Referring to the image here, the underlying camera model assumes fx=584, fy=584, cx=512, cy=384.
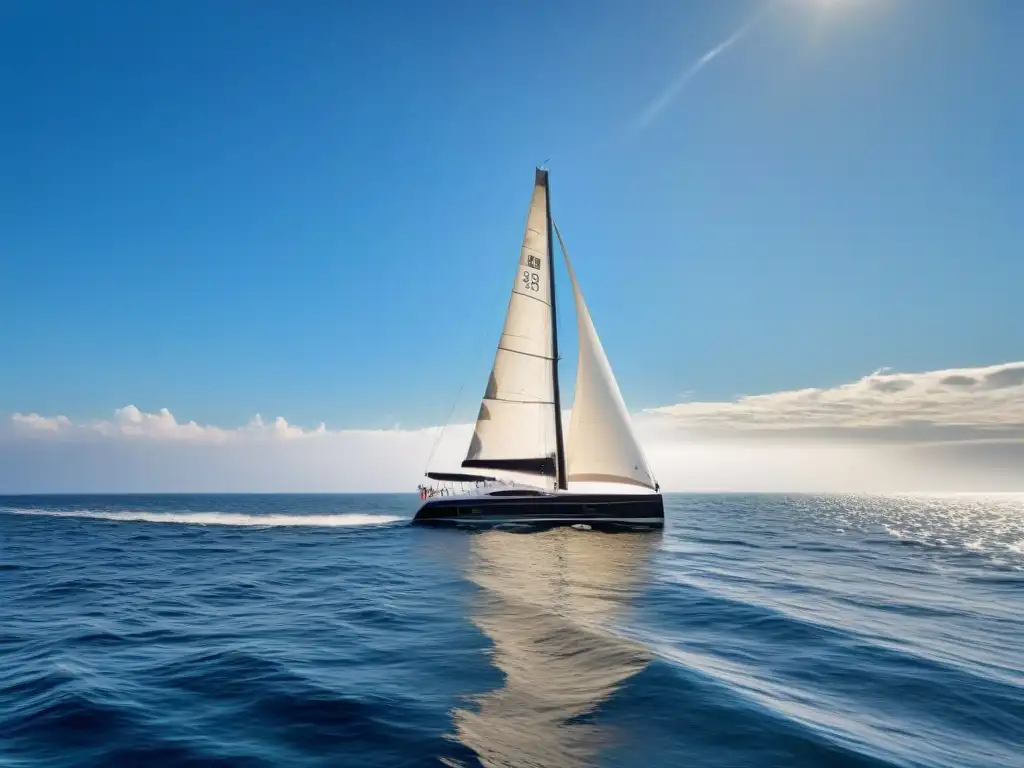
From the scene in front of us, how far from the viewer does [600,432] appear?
35438mm

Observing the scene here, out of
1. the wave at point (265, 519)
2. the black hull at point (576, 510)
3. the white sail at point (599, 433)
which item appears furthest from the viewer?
the wave at point (265, 519)

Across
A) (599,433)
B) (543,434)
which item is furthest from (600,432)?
(543,434)

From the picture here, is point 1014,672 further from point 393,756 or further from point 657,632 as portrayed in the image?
point 393,756

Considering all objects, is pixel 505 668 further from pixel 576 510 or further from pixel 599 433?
pixel 599 433

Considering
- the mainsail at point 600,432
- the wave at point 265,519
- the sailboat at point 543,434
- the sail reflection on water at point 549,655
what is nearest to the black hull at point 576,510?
the sailboat at point 543,434

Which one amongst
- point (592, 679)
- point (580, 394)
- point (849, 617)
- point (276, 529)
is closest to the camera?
point (592, 679)

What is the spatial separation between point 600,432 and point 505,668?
27.1 metres

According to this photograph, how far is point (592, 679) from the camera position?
854 cm

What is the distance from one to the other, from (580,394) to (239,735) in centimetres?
3070

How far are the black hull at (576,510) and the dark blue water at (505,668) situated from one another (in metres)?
13.1

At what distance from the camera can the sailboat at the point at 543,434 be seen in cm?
3419

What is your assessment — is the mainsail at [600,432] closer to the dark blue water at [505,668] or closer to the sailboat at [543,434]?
the sailboat at [543,434]

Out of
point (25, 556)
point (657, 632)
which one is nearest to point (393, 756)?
point (657, 632)

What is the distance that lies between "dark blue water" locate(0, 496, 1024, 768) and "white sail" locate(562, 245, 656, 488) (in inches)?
567
